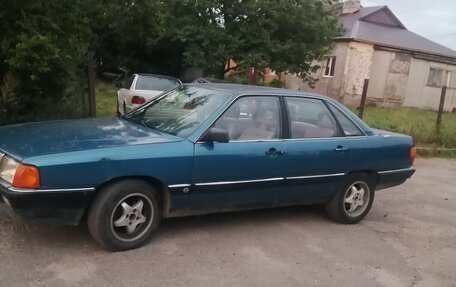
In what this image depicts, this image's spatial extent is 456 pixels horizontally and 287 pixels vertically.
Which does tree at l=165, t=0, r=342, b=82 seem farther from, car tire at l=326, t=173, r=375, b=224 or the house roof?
car tire at l=326, t=173, r=375, b=224

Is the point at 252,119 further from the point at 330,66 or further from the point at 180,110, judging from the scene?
the point at 330,66

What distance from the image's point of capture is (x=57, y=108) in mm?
7590

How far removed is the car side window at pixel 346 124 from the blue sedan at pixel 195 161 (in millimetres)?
13

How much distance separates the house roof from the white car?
14.9 meters

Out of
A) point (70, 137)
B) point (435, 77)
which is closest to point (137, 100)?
point (70, 137)

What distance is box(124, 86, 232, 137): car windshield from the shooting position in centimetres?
472

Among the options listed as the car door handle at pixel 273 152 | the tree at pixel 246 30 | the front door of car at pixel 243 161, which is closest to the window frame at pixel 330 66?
the tree at pixel 246 30

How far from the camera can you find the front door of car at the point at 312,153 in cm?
510

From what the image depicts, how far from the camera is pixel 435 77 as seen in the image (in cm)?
2839

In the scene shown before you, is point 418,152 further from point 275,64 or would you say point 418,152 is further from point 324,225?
point 275,64

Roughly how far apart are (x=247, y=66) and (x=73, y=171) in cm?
1527

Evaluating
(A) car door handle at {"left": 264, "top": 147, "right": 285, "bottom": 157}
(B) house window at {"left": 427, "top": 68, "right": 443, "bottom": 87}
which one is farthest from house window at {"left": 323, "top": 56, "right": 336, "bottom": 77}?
(A) car door handle at {"left": 264, "top": 147, "right": 285, "bottom": 157}

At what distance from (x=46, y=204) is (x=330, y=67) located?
2463cm

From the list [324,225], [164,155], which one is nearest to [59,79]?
[164,155]
